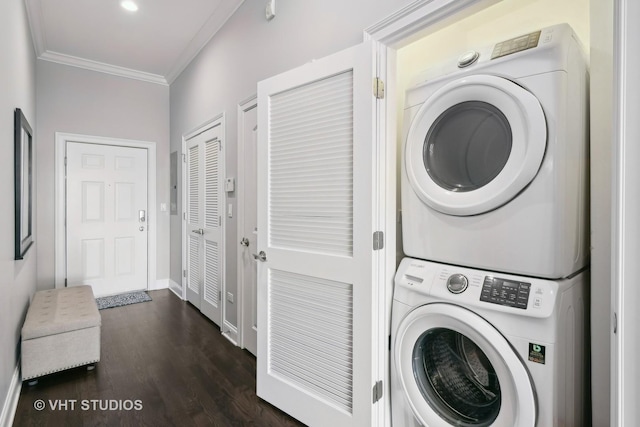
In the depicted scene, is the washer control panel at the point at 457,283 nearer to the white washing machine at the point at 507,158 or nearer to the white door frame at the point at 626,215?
the white washing machine at the point at 507,158

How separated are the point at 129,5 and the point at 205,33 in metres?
0.65

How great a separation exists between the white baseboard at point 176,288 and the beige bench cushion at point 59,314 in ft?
3.73

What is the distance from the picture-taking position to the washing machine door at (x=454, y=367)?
43.6 inches

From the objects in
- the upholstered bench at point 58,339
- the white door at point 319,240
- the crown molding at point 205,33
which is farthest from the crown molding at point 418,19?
the upholstered bench at point 58,339

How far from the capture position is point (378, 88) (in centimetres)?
144

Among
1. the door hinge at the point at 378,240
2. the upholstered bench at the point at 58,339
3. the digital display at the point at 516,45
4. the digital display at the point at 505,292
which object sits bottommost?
the upholstered bench at the point at 58,339

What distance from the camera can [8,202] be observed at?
1.89 meters

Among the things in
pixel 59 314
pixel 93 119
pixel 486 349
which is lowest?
pixel 59 314

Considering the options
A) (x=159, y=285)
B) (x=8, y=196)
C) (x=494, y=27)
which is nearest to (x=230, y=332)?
(x=8, y=196)

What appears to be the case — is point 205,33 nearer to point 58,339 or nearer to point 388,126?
point 388,126

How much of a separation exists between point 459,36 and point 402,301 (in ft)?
4.81

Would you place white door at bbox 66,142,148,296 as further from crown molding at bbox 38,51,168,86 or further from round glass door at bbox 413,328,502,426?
round glass door at bbox 413,328,502,426

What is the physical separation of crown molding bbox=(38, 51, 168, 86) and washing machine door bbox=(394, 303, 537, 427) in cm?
442

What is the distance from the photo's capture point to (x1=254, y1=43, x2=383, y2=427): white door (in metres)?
1.45
